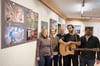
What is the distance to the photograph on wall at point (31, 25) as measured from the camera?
3993 mm

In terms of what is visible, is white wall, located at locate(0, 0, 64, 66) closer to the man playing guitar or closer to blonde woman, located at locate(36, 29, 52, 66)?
blonde woman, located at locate(36, 29, 52, 66)

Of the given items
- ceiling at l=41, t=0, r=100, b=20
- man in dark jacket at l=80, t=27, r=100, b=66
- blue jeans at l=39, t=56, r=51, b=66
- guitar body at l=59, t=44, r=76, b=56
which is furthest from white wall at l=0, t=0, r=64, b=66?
ceiling at l=41, t=0, r=100, b=20

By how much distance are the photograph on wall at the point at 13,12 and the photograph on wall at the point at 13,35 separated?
16 cm

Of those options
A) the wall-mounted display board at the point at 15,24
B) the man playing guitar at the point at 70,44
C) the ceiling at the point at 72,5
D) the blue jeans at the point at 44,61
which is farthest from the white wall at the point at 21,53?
the ceiling at the point at 72,5

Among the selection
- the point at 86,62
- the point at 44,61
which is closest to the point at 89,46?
the point at 86,62

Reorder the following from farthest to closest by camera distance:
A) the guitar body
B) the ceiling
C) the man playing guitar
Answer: the ceiling, the guitar body, the man playing guitar

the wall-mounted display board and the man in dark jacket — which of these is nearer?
the wall-mounted display board

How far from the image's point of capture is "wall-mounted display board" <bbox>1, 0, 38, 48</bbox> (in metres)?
2.69

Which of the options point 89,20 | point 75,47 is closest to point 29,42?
point 75,47

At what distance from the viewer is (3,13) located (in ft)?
8.57

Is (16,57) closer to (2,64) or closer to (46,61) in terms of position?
(2,64)

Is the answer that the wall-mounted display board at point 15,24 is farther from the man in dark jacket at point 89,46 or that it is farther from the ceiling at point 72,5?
the ceiling at point 72,5

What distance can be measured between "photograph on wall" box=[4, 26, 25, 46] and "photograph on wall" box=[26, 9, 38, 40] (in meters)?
0.47

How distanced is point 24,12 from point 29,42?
0.89 meters
